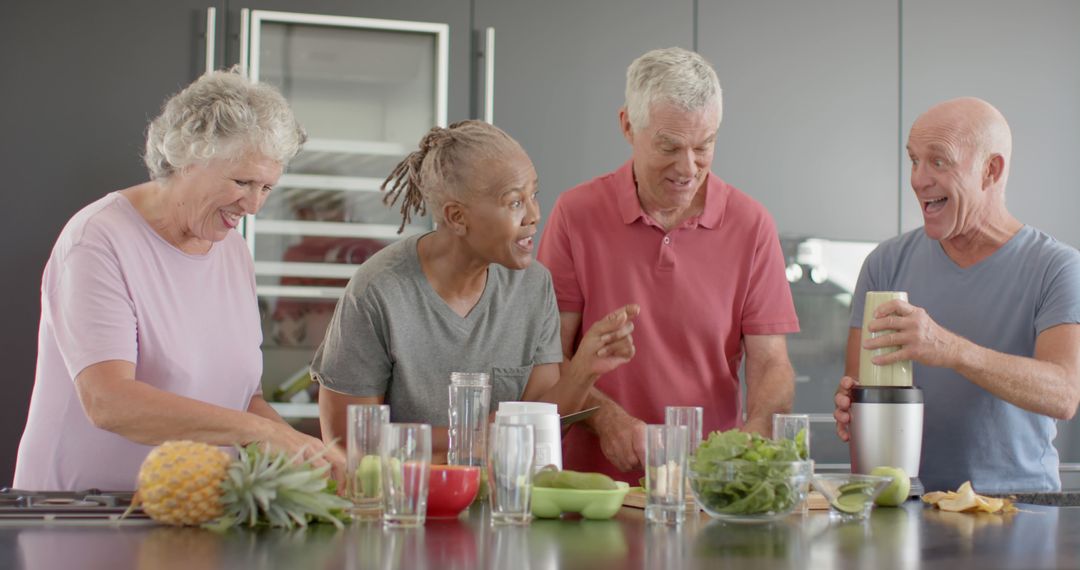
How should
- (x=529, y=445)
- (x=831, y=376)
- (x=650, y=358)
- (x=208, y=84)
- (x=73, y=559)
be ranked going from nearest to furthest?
(x=73, y=559)
(x=529, y=445)
(x=208, y=84)
(x=650, y=358)
(x=831, y=376)

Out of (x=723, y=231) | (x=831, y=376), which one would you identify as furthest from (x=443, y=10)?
(x=831, y=376)

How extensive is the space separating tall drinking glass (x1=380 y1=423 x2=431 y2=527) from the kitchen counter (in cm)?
3

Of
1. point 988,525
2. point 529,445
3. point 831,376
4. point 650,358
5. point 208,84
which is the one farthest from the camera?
point 831,376

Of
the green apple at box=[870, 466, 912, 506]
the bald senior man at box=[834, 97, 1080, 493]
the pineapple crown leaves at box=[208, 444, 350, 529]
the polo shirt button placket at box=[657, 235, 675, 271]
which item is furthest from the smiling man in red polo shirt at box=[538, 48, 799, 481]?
the pineapple crown leaves at box=[208, 444, 350, 529]

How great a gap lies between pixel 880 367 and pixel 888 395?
0.20 ft

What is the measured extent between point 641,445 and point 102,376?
36.9 inches

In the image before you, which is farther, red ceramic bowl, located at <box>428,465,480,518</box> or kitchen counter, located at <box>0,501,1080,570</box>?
red ceramic bowl, located at <box>428,465,480,518</box>

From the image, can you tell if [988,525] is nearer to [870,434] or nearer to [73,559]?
[870,434]

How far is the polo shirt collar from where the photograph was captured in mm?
2484

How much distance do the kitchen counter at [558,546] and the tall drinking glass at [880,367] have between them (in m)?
0.44

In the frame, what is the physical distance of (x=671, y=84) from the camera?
91.0 inches

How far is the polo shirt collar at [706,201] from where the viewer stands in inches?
97.8

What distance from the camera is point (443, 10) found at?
143 inches

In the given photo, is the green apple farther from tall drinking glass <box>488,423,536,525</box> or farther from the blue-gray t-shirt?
tall drinking glass <box>488,423,536,525</box>
